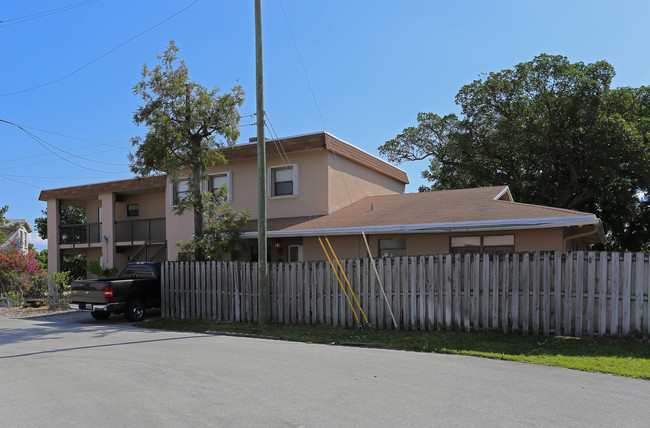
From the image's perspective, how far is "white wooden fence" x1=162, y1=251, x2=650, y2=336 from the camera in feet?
31.2

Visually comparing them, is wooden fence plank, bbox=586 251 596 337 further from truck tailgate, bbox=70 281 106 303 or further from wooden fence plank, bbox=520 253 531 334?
truck tailgate, bbox=70 281 106 303

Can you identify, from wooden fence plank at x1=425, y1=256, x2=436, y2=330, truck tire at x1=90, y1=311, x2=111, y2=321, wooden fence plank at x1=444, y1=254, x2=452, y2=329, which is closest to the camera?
wooden fence plank at x1=444, y1=254, x2=452, y2=329

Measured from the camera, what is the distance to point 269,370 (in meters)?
7.47

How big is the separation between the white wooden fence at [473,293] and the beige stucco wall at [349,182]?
17.3ft

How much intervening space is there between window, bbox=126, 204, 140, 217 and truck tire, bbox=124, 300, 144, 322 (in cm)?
1192

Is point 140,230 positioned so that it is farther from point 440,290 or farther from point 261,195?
point 440,290

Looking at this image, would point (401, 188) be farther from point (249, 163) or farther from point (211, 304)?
point (211, 304)

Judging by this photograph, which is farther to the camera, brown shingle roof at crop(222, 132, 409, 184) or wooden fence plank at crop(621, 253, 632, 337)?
brown shingle roof at crop(222, 132, 409, 184)

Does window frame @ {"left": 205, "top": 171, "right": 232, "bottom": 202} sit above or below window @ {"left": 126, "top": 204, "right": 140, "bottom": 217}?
above

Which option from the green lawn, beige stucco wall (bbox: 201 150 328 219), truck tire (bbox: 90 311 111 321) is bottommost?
truck tire (bbox: 90 311 111 321)

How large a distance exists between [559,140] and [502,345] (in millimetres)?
21167

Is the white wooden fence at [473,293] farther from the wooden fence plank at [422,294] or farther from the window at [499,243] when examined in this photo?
the window at [499,243]

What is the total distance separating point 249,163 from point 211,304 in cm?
659

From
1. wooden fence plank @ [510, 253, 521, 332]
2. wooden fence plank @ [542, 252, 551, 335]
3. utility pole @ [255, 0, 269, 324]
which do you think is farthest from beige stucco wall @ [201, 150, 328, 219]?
wooden fence plank @ [542, 252, 551, 335]
